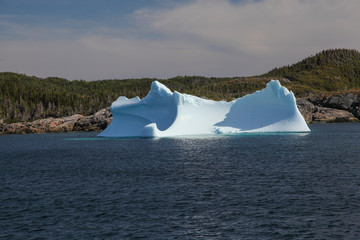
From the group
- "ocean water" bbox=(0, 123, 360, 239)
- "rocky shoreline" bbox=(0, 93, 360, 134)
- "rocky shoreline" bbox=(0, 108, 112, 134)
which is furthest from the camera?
"rocky shoreline" bbox=(0, 93, 360, 134)

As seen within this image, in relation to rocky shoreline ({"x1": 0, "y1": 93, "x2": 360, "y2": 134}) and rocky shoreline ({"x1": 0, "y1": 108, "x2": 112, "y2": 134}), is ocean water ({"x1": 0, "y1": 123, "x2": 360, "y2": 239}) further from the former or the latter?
rocky shoreline ({"x1": 0, "y1": 93, "x2": 360, "y2": 134})

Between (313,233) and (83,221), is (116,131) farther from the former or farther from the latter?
(313,233)

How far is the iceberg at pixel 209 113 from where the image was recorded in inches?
2132

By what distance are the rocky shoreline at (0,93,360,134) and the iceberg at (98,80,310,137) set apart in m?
48.2

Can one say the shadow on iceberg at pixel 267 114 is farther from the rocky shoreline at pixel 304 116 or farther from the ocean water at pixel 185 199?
the rocky shoreline at pixel 304 116

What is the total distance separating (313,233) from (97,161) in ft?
76.0

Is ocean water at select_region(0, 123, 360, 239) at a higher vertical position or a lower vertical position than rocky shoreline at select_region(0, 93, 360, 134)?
lower

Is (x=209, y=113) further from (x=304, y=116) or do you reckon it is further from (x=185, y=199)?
(x=304, y=116)

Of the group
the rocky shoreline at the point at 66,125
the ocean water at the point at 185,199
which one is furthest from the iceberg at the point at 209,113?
the rocky shoreline at the point at 66,125

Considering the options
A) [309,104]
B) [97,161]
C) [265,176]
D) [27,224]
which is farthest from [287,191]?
[309,104]

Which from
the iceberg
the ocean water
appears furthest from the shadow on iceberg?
the ocean water

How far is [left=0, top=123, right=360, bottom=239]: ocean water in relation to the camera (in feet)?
43.1

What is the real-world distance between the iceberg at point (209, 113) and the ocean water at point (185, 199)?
23889mm

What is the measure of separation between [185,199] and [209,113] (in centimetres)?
3938
